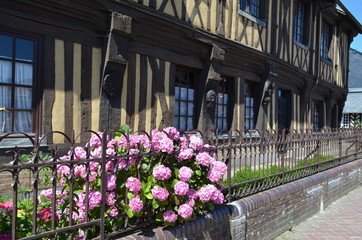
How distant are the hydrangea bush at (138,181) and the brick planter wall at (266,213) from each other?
14 centimetres

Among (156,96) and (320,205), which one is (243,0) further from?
(320,205)

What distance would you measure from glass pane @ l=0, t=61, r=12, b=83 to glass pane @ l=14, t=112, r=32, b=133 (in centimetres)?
46

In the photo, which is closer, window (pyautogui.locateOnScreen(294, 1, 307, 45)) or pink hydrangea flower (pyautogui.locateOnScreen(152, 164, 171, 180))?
pink hydrangea flower (pyautogui.locateOnScreen(152, 164, 171, 180))

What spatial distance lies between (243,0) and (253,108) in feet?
9.53

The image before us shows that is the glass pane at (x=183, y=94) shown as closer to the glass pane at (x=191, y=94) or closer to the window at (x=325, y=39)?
the glass pane at (x=191, y=94)

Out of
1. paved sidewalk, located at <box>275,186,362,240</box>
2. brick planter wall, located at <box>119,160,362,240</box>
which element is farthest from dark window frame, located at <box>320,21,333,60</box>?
paved sidewalk, located at <box>275,186,362,240</box>

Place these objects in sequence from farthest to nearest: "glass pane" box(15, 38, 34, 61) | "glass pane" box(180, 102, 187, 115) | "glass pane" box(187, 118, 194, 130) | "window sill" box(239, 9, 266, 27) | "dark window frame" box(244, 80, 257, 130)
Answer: "dark window frame" box(244, 80, 257, 130)
"window sill" box(239, 9, 266, 27)
"glass pane" box(187, 118, 194, 130)
"glass pane" box(180, 102, 187, 115)
"glass pane" box(15, 38, 34, 61)

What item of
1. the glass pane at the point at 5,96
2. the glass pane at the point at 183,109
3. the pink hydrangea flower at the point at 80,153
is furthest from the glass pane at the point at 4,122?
the glass pane at the point at 183,109

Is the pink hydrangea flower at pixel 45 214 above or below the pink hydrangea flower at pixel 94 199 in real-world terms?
below

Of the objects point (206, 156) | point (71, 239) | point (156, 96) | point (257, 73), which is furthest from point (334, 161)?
point (71, 239)

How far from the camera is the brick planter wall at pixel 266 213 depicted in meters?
3.22

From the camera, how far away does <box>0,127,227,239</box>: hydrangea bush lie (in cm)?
250

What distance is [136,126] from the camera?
230 inches

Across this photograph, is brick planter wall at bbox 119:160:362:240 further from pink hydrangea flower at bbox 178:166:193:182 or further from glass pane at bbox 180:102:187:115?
glass pane at bbox 180:102:187:115
